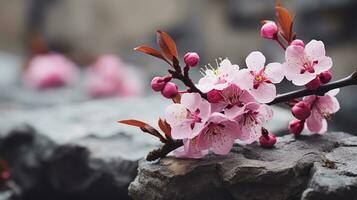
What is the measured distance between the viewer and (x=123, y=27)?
5.49 meters

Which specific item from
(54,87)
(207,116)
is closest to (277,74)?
(207,116)

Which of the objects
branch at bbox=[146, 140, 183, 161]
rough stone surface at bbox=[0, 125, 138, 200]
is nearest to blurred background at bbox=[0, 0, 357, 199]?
rough stone surface at bbox=[0, 125, 138, 200]

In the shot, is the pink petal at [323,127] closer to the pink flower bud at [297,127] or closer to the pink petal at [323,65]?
the pink flower bud at [297,127]

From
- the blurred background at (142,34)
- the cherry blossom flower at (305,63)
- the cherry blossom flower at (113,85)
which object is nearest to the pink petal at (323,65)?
the cherry blossom flower at (305,63)

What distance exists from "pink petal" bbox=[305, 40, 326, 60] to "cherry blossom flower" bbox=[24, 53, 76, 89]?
2.89 metres

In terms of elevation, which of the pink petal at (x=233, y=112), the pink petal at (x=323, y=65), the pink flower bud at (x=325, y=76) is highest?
the pink petal at (x=323, y=65)

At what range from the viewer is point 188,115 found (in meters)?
1.10

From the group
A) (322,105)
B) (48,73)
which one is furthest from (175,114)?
(48,73)

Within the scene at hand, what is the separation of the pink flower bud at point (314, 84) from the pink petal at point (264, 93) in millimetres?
95

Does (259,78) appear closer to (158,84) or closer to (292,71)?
(292,71)

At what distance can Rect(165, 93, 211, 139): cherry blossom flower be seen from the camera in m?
1.09

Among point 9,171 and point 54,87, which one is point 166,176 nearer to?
point 9,171

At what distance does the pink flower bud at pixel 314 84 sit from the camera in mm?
1158

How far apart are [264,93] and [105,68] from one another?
2.67 metres
